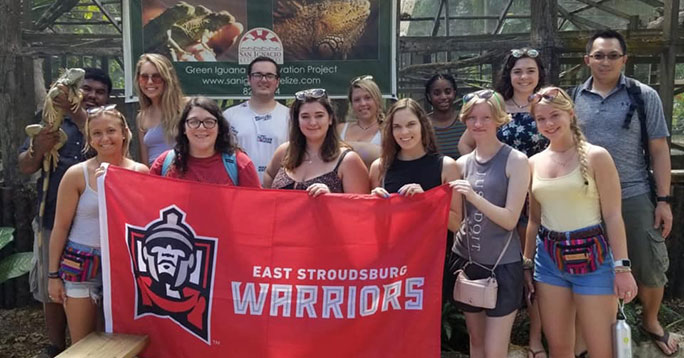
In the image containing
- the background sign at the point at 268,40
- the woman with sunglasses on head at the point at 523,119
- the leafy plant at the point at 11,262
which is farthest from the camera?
the background sign at the point at 268,40

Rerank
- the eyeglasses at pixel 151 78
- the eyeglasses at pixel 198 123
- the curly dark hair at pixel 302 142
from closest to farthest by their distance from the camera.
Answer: the eyeglasses at pixel 198 123 → the curly dark hair at pixel 302 142 → the eyeglasses at pixel 151 78

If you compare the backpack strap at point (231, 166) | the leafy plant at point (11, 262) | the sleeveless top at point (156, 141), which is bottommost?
the leafy plant at point (11, 262)

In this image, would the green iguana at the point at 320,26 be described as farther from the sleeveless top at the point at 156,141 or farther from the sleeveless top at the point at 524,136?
the sleeveless top at the point at 524,136

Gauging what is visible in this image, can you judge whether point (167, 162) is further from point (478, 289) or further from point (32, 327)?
point (32, 327)

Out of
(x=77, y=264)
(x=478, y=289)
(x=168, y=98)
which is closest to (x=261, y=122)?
(x=168, y=98)

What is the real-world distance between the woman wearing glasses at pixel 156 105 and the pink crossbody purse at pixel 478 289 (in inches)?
84.6

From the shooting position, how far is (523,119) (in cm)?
387

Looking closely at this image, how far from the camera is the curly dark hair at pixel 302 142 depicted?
3.56 meters

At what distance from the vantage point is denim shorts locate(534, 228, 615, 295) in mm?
3211

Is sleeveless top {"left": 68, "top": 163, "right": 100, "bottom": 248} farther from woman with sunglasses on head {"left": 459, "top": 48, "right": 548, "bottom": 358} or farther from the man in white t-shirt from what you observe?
woman with sunglasses on head {"left": 459, "top": 48, "right": 548, "bottom": 358}

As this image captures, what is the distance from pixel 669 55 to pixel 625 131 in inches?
84.0

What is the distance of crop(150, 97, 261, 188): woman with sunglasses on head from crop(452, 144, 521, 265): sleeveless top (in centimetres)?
132

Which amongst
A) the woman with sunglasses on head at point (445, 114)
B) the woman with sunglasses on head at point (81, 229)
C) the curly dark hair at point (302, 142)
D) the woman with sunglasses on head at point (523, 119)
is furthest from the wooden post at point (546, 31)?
the woman with sunglasses on head at point (81, 229)

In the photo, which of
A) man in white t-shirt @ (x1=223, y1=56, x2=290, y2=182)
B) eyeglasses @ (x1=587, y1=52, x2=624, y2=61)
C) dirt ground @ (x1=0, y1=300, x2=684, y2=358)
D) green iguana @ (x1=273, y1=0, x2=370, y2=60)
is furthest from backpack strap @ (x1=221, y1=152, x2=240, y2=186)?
dirt ground @ (x1=0, y1=300, x2=684, y2=358)
